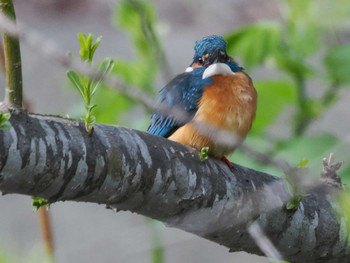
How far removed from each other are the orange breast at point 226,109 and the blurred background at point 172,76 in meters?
0.15

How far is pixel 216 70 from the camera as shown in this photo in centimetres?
289

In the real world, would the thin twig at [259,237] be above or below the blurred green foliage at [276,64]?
below

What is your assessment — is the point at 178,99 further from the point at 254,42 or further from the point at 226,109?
the point at 254,42

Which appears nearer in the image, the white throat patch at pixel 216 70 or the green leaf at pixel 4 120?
the green leaf at pixel 4 120

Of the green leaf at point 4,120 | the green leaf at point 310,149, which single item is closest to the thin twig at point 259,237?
the green leaf at point 4,120

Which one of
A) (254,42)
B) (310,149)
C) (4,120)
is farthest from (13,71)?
(254,42)

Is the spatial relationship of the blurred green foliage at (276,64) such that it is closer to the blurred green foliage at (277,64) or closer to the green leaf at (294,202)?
A: the blurred green foliage at (277,64)

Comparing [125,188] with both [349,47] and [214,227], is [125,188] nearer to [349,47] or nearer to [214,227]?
[214,227]

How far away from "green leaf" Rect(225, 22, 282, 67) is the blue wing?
1.11 ft

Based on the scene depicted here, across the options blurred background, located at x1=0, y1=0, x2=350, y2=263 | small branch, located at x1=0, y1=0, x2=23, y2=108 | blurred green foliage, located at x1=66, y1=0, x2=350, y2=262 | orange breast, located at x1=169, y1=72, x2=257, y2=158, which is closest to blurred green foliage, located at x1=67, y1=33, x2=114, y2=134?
small branch, located at x1=0, y1=0, x2=23, y2=108

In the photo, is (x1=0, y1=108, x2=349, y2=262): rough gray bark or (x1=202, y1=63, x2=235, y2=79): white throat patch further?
(x1=202, y1=63, x2=235, y2=79): white throat patch

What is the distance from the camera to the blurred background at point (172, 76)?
3.11 m

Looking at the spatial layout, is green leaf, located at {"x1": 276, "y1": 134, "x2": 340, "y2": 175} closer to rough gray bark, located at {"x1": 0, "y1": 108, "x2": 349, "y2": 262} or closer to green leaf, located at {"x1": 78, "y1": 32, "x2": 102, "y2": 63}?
rough gray bark, located at {"x1": 0, "y1": 108, "x2": 349, "y2": 262}

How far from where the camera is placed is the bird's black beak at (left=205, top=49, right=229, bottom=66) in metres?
2.82
